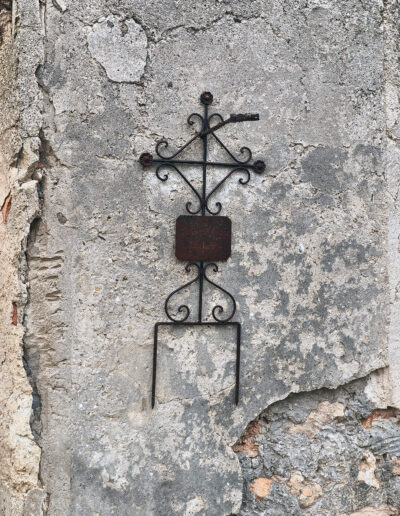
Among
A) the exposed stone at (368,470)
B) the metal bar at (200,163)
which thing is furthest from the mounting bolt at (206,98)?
the exposed stone at (368,470)

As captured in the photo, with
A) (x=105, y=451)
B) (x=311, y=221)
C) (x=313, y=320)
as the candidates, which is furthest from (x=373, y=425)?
(x=105, y=451)

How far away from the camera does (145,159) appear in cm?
222

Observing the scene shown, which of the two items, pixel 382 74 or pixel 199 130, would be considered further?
pixel 382 74

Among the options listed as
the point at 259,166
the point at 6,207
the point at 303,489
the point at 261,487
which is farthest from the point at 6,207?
the point at 303,489

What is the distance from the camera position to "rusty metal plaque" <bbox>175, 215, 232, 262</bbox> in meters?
2.25

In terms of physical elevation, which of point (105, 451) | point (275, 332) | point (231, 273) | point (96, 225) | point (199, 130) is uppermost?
A: point (199, 130)

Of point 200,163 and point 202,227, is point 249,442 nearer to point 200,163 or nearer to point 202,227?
point 202,227

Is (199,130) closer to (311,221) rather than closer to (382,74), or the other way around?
(311,221)

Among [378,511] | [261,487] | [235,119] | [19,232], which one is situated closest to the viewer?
[19,232]

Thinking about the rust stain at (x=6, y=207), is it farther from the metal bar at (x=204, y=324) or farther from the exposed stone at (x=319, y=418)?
the exposed stone at (x=319, y=418)

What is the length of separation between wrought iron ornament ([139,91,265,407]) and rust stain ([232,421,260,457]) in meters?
0.15

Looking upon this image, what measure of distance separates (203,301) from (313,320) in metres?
0.47

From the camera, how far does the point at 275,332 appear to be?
238cm

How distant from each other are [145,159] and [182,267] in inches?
16.7
